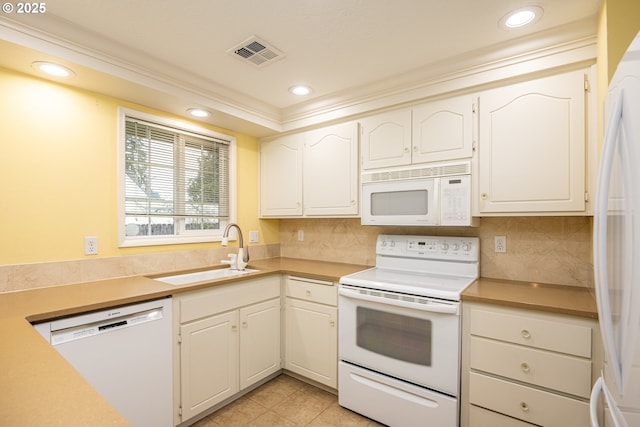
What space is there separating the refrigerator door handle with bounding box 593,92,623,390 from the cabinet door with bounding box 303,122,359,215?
67.9 inches

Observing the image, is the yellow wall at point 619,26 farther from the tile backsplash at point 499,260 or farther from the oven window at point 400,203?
the oven window at point 400,203

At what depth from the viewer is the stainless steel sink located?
229cm

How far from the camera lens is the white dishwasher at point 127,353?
56.7 inches

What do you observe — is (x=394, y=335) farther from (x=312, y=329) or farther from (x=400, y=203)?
(x=400, y=203)

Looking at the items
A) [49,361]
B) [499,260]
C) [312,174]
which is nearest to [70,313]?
[49,361]

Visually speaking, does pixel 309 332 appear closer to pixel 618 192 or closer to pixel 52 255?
pixel 52 255

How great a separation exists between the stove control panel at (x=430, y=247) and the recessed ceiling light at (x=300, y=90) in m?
1.34

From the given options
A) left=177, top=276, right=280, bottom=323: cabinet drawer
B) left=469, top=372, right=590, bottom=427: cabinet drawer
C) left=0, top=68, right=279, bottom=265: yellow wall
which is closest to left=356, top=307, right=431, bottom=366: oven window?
left=469, top=372, right=590, bottom=427: cabinet drawer

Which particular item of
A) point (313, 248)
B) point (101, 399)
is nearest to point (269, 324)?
point (313, 248)

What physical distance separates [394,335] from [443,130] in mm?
1408

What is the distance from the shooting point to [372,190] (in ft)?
7.78

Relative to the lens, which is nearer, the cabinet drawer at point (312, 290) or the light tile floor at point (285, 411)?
the light tile floor at point (285, 411)

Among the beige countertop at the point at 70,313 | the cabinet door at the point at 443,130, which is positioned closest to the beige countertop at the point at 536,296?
the beige countertop at the point at 70,313

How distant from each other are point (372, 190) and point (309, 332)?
1232mm
